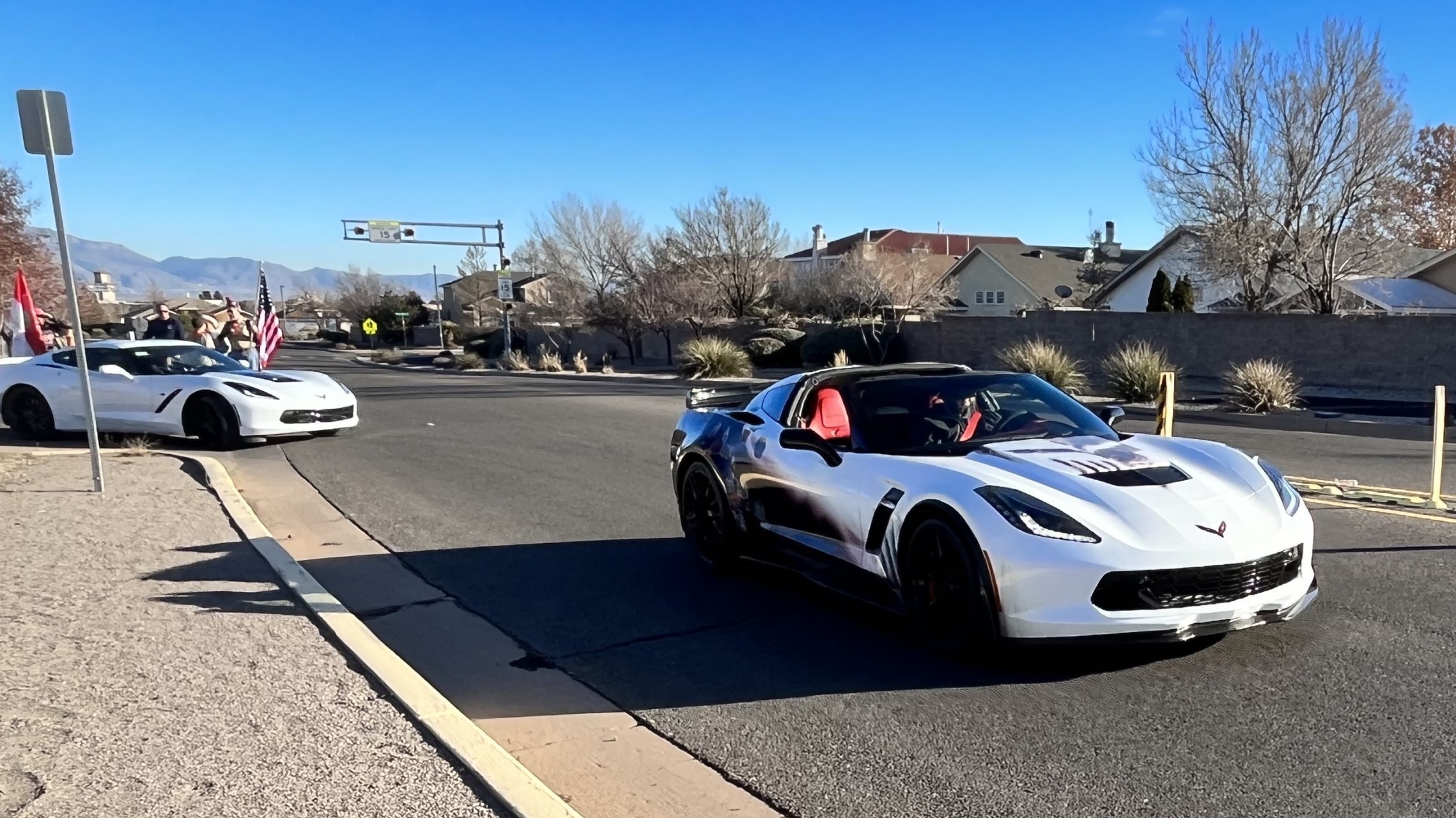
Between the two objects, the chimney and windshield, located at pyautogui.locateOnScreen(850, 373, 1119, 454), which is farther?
the chimney

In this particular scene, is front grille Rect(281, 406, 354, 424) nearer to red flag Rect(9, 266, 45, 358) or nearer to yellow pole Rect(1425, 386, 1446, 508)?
red flag Rect(9, 266, 45, 358)

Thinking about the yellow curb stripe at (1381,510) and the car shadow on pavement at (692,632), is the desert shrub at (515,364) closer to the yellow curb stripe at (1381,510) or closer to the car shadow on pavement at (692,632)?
the car shadow on pavement at (692,632)

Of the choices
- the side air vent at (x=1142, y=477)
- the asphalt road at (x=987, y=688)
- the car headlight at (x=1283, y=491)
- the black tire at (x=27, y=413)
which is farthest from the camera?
the black tire at (x=27, y=413)

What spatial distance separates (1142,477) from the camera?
4656 millimetres

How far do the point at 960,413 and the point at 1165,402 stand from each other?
4.43 metres

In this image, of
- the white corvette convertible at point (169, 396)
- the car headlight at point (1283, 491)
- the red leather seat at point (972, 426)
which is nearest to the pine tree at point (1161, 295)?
the white corvette convertible at point (169, 396)

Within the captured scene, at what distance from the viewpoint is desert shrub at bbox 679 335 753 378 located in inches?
1113

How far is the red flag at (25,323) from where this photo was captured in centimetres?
1611

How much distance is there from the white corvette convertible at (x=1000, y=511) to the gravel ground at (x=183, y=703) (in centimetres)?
227

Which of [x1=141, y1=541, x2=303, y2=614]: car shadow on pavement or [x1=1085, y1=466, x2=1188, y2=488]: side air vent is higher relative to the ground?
[x1=1085, y1=466, x2=1188, y2=488]: side air vent

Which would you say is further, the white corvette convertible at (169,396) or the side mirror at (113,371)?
the side mirror at (113,371)

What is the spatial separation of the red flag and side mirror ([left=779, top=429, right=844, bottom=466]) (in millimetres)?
15127

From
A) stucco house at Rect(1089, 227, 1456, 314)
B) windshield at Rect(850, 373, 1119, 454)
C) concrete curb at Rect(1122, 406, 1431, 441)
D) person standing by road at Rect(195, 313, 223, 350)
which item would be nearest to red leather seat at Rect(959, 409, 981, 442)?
windshield at Rect(850, 373, 1119, 454)

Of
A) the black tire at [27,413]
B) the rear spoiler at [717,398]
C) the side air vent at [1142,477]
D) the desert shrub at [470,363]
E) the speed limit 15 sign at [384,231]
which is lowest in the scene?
the desert shrub at [470,363]
